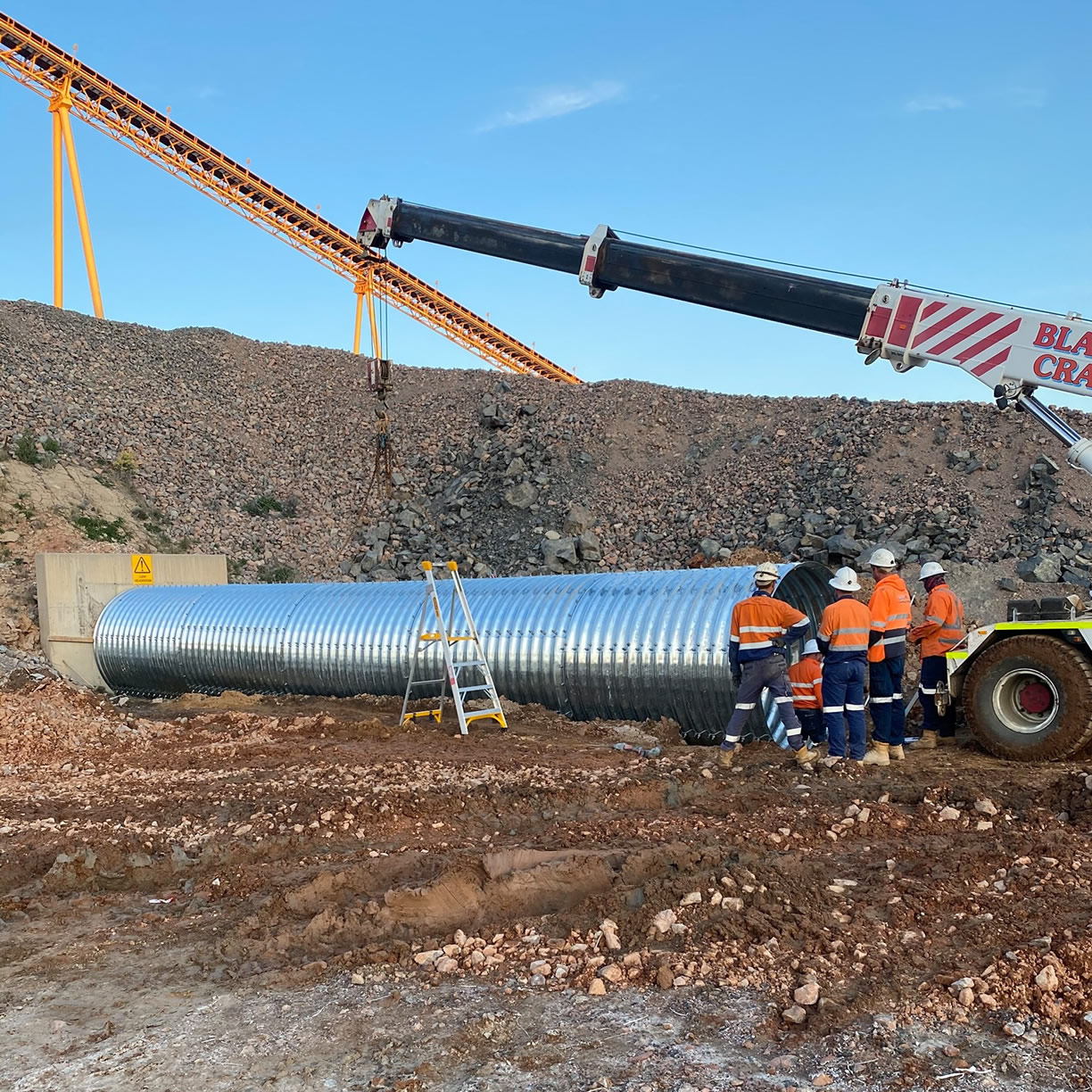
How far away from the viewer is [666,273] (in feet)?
29.9

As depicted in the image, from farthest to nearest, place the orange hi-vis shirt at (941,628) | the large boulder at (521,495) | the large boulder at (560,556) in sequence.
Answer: the large boulder at (521,495) < the large boulder at (560,556) < the orange hi-vis shirt at (941,628)

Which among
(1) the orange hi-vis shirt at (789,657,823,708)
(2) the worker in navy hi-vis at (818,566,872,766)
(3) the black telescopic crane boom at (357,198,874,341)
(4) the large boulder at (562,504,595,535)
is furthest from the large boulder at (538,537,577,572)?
(2) the worker in navy hi-vis at (818,566,872,766)

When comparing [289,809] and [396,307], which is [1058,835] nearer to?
[289,809]

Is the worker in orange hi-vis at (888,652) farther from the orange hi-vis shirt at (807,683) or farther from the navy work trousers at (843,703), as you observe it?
the orange hi-vis shirt at (807,683)

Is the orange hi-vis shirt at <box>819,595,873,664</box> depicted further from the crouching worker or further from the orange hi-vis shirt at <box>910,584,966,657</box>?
the orange hi-vis shirt at <box>910,584,966,657</box>

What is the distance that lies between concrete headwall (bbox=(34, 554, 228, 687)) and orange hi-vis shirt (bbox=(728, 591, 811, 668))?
10999 mm

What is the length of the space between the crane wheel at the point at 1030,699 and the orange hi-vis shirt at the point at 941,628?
19.4 inches

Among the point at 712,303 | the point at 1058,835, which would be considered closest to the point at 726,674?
the point at 712,303

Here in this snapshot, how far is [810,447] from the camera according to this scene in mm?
21469

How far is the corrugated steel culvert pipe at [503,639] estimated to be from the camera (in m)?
10.1

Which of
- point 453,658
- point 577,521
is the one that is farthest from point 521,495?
point 453,658

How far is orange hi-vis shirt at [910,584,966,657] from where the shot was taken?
29.9 ft

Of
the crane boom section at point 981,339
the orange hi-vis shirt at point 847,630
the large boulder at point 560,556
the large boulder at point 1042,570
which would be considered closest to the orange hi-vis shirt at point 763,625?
the orange hi-vis shirt at point 847,630

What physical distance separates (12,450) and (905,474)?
18.1 metres
